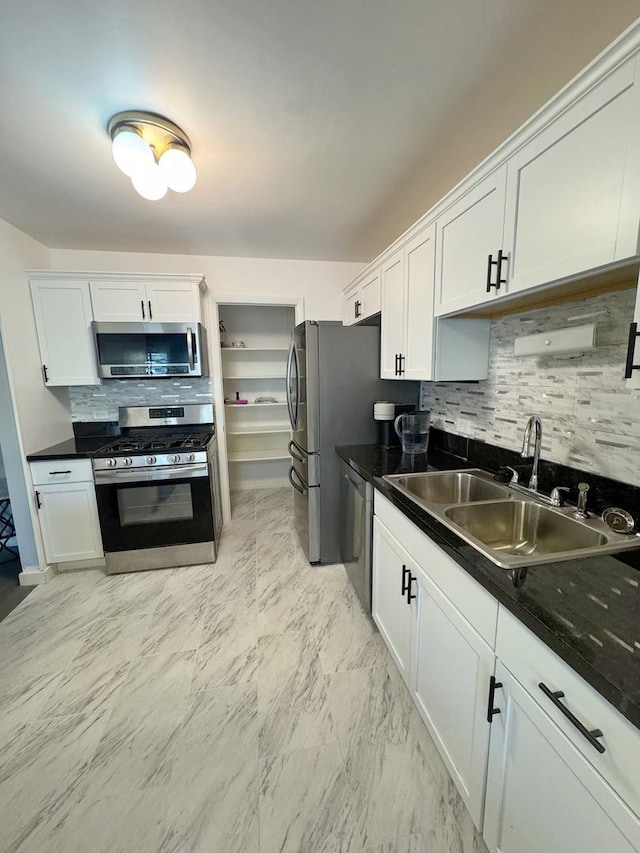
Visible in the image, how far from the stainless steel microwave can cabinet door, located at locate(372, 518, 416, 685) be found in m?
2.00

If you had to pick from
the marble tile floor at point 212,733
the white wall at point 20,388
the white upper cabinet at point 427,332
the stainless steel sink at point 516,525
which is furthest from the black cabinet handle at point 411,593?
the white wall at point 20,388

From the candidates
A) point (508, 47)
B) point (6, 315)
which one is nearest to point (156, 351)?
point (6, 315)

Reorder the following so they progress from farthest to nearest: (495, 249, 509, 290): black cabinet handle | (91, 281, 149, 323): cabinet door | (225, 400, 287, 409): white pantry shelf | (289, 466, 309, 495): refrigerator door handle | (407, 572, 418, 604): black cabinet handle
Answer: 1. (225, 400, 287, 409): white pantry shelf
2. (91, 281, 149, 323): cabinet door
3. (289, 466, 309, 495): refrigerator door handle
4. (407, 572, 418, 604): black cabinet handle
5. (495, 249, 509, 290): black cabinet handle

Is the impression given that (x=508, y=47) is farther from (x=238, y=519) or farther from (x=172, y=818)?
(x=238, y=519)

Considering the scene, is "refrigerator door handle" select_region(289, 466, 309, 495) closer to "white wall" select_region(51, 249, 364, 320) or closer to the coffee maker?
the coffee maker

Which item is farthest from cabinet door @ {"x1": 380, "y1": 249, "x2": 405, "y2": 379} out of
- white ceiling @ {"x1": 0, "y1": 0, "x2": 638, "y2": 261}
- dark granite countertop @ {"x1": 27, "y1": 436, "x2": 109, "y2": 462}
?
dark granite countertop @ {"x1": 27, "y1": 436, "x2": 109, "y2": 462}

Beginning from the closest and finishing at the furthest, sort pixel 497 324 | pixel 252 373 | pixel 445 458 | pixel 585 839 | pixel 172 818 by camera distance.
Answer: pixel 585 839 → pixel 172 818 → pixel 497 324 → pixel 445 458 → pixel 252 373

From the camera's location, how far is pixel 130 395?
3.02m

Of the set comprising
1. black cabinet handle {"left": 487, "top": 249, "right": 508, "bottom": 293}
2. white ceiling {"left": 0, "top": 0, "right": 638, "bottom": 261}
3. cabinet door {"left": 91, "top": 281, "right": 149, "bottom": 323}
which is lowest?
black cabinet handle {"left": 487, "top": 249, "right": 508, "bottom": 293}

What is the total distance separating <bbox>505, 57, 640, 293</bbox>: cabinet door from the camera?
0.82 metres

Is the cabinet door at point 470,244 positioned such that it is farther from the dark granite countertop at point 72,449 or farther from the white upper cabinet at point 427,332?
the dark granite countertop at point 72,449

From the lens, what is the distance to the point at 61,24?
1.00 m

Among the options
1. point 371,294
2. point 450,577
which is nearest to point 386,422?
point 371,294

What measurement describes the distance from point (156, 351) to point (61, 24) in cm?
187
